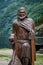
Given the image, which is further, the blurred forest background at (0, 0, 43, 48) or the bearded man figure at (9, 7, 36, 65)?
the blurred forest background at (0, 0, 43, 48)

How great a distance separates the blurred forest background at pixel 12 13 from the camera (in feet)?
59.2

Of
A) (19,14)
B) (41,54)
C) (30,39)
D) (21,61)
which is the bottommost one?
(41,54)

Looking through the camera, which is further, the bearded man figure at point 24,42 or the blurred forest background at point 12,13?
the blurred forest background at point 12,13

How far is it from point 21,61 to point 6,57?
22.8 ft

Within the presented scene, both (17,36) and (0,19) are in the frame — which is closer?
(17,36)

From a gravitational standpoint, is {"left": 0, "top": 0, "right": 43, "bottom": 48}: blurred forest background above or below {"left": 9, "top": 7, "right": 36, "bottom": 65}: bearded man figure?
below

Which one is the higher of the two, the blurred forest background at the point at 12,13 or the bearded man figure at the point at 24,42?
the bearded man figure at the point at 24,42

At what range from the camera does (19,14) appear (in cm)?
835

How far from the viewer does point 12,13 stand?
1833 cm

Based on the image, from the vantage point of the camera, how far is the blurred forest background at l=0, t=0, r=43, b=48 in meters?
18.0

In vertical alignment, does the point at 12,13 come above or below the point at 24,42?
below

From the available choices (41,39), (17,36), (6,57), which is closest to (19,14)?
(17,36)

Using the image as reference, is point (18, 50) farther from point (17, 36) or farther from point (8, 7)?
point (8, 7)

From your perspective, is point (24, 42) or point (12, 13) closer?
point (24, 42)
